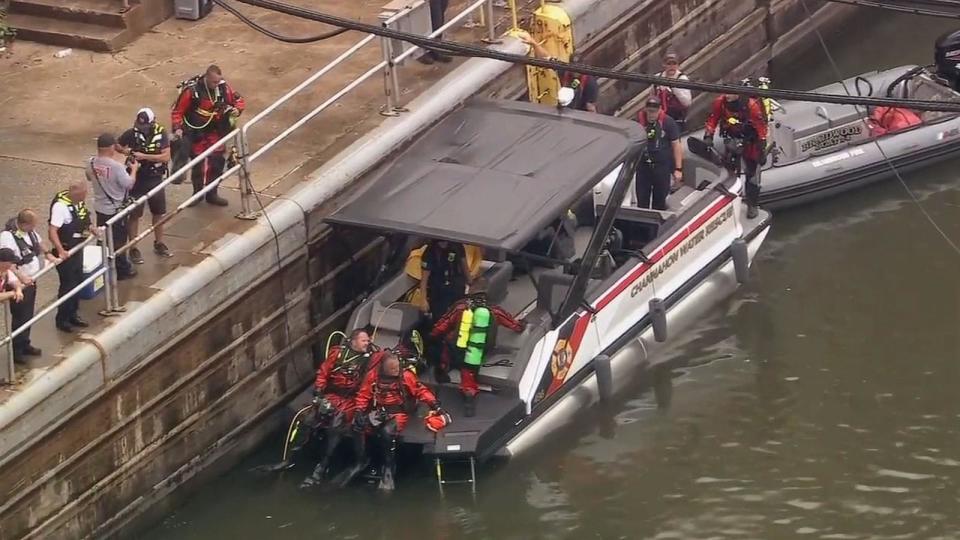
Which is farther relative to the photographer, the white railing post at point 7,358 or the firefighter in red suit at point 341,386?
the firefighter in red suit at point 341,386

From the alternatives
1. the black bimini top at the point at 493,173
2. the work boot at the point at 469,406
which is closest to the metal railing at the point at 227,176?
the black bimini top at the point at 493,173

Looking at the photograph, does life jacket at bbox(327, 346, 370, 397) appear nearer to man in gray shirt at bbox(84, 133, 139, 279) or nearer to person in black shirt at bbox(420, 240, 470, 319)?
person in black shirt at bbox(420, 240, 470, 319)

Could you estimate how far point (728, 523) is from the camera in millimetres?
14750

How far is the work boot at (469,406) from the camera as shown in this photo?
1520 centimetres

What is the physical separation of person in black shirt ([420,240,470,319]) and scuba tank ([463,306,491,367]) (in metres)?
0.72

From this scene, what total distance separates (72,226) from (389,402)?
2.82 m

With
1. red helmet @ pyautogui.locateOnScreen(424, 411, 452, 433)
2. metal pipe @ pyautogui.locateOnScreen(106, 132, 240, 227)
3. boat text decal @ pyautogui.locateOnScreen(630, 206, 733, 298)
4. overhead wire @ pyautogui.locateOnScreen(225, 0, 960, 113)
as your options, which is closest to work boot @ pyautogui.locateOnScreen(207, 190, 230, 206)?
metal pipe @ pyautogui.locateOnScreen(106, 132, 240, 227)

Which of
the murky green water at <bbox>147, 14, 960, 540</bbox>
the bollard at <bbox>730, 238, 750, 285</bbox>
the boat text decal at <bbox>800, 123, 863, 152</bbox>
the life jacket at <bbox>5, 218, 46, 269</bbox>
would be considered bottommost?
the murky green water at <bbox>147, 14, 960, 540</bbox>

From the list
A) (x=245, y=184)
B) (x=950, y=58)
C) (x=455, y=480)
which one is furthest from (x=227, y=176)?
(x=950, y=58)

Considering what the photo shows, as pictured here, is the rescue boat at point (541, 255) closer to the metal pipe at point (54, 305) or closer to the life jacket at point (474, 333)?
the life jacket at point (474, 333)

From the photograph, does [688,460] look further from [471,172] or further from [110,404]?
[110,404]

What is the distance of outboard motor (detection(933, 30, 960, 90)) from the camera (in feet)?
69.5

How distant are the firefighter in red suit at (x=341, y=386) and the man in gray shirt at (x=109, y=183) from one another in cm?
195

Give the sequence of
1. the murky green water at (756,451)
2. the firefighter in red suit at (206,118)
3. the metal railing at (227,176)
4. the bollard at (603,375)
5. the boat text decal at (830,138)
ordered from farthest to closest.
→ the boat text decal at (830,138), the bollard at (603,375), the firefighter in red suit at (206,118), the murky green water at (756,451), the metal railing at (227,176)
